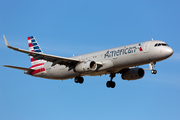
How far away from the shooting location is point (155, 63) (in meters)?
48.2

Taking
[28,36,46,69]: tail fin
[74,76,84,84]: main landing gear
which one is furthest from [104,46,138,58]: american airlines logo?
[28,36,46,69]: tail fin

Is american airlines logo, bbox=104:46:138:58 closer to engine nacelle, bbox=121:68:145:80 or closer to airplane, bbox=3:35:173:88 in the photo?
airplane, bbox=3:35:173:88

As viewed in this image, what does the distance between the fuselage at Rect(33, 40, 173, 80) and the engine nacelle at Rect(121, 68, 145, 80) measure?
370 centimetres

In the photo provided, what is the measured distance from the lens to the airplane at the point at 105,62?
47.6 meters

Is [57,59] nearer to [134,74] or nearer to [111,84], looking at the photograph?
[111,84]

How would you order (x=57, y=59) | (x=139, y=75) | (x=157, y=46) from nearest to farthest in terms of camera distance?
(x=157, y=46) < (x=57, y=59) < (x=139, y=75)

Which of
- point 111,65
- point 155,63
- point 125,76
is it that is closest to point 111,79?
point 125,76

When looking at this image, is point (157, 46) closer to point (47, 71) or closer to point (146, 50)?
point (146, 50)

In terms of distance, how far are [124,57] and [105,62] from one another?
11.0ft

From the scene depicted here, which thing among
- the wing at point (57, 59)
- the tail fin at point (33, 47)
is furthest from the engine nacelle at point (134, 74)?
the tail fin at point (33, 47)

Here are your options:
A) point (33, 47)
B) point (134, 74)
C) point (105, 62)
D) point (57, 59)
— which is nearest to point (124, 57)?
point (105, 62)

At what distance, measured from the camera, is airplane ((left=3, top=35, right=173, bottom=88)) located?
47562 millimetres

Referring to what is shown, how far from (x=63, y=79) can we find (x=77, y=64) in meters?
5.69

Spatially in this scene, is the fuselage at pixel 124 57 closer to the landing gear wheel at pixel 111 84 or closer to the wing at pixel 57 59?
the wing at pixel 57 59
